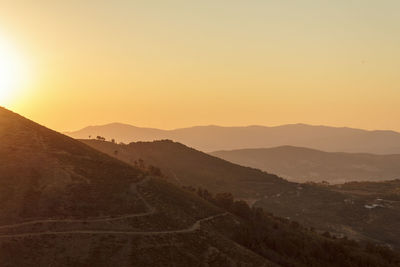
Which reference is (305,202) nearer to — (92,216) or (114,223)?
(114,223)

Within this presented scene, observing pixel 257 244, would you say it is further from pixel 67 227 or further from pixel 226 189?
pixel 226 189

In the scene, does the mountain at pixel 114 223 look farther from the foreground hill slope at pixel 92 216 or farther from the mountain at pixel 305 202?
the mountain at pixel 305 202

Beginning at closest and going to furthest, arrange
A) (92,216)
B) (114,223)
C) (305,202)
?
(114,223) < (92,216) < (305,202)

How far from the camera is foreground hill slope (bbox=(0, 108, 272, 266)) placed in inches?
2393

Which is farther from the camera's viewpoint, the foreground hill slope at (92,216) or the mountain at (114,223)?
the mountain at (114,223)

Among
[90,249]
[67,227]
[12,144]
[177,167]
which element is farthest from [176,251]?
[177,167]

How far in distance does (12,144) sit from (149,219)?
3910 cm

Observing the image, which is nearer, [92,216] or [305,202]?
[92,216]

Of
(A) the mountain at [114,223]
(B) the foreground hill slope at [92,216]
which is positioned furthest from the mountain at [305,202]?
(B) the foreground hill slope at [92,216]

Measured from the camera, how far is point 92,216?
71375mm

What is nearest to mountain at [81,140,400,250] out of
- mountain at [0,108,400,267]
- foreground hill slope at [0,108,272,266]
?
mountain at [0,108,400,267]

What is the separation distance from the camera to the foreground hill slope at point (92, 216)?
6078 centimetres

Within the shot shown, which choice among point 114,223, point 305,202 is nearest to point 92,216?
point 114,223

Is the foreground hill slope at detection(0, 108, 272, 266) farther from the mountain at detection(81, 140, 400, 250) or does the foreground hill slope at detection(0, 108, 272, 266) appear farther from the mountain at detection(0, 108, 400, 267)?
the mountain at detection(81, 140, 400, 250)
